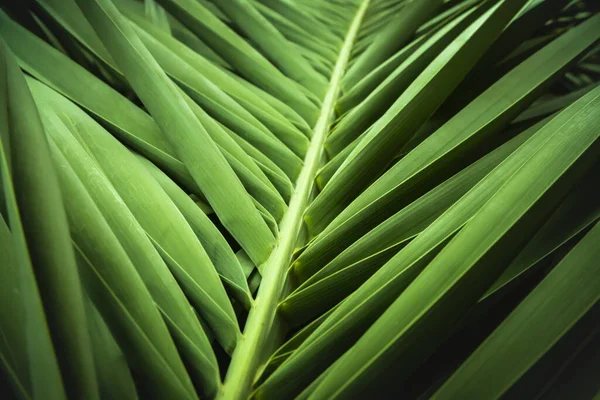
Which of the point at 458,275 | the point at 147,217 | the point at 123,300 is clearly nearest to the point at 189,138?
the point at 147,217

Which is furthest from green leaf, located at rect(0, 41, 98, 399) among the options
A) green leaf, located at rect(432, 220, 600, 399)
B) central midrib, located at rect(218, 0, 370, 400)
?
green leaf, located at rect(432, 220, 600, 399)

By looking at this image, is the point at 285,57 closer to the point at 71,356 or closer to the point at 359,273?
the point at 359,273

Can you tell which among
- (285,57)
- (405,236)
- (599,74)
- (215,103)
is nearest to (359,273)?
(405,236)

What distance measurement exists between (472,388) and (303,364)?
0.14m

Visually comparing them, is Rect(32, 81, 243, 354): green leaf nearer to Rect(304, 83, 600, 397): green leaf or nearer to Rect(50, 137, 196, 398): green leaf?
Rect(50, 137, 196, 398): green leaf

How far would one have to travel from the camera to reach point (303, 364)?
0.37m

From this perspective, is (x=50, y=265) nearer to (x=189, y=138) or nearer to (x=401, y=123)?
(x=189, y=138)

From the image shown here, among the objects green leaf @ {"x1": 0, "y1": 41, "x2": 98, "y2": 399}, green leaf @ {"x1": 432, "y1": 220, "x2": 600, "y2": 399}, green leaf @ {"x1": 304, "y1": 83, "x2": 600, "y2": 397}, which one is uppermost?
green leaf @ {"x1": 0, "y1": 41, "x2": 98, "y2": 399}

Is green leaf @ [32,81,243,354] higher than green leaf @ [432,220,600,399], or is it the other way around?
green leaf @ [32,81,243,354]

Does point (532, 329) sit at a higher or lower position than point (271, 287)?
lower

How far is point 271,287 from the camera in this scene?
17.8 inches

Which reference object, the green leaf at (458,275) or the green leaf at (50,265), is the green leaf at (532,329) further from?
the green leaf at (50,265)

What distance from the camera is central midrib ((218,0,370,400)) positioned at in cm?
38

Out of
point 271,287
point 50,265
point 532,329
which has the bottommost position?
point 532,329
